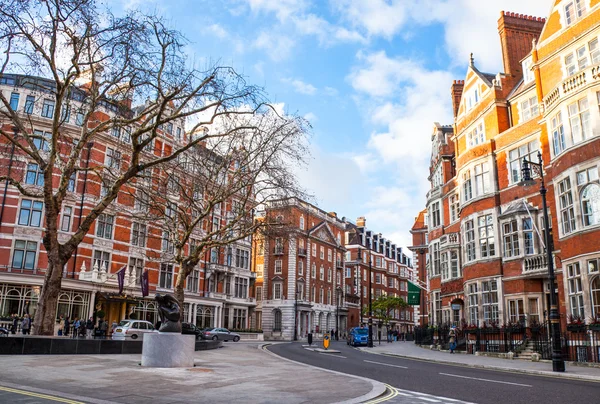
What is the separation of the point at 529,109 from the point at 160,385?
2612 centimetres

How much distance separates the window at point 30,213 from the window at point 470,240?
32.1 m

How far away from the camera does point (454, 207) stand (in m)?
36.1

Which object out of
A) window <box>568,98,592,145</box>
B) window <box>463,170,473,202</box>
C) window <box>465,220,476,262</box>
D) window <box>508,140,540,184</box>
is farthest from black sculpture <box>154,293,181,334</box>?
window <box>463,170,473,202</box>

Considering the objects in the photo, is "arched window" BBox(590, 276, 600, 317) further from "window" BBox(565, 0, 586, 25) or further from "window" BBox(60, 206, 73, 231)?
"window" BBox(60, 206, 73, 231)

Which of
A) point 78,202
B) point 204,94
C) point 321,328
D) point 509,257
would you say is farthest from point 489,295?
point 321,328

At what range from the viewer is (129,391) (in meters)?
9.09

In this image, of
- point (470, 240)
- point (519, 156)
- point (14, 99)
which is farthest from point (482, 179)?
point (14, 99)

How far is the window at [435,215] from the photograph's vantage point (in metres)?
39.0

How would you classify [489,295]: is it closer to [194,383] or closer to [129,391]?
[194,383]

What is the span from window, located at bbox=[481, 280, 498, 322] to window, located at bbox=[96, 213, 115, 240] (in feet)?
100

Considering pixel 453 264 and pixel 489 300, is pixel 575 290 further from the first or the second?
pixel 453 264

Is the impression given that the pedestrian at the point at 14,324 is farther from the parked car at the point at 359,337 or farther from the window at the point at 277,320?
the window at the point at 277,320

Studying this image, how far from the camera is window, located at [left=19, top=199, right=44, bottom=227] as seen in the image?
37312mm

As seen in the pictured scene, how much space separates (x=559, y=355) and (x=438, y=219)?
74.5 feet
